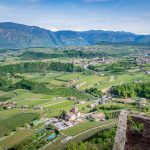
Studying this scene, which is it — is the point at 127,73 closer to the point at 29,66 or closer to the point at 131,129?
the point at 29,66

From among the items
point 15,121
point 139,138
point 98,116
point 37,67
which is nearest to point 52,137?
point 98,116

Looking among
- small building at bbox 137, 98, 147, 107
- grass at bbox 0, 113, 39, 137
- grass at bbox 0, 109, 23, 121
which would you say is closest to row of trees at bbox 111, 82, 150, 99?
small building at bbox 137, 98, 147, 107

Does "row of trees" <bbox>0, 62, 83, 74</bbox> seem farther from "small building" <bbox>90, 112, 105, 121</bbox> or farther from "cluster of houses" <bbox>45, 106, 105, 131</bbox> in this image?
"small building" <bbox>90, 112, 105, 121</bbox>

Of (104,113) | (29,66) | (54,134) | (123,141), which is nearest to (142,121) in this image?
(123,141)

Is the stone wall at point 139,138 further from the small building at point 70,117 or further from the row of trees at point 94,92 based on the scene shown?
the row of trees at point 94,92

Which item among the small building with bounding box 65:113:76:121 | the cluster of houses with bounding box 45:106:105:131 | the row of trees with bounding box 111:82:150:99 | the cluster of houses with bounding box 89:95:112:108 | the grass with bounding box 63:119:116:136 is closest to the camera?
the grass with bounding box 63:119:116:136

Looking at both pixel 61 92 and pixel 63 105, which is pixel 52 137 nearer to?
pixel 63 105

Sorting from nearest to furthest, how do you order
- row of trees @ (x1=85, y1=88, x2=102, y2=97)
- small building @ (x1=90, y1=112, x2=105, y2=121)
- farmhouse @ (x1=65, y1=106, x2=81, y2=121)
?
small building @ (x1=90, y1=112, x2=105, y2=121)
farmhouse @ (x1=65, y1=106, x2=81, y2=121)
row of trees @ (x1=85, y1=88, x2=102, y2=97)
